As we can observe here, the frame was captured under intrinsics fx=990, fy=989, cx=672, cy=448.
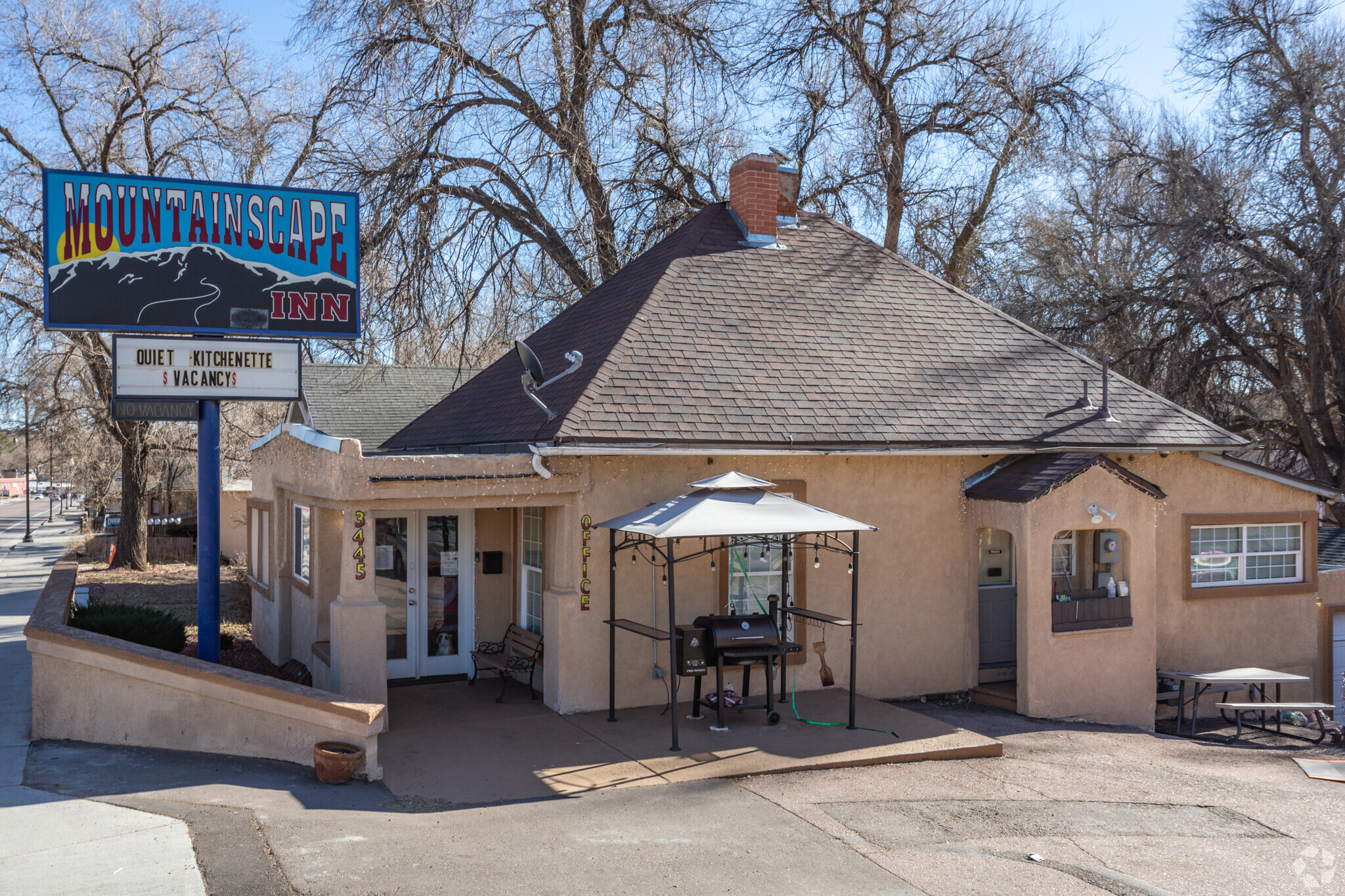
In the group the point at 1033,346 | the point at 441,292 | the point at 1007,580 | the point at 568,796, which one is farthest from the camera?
the point at 441,292

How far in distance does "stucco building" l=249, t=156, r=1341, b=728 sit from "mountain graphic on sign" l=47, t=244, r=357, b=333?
1.71 meters

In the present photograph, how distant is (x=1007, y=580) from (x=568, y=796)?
24.8ft

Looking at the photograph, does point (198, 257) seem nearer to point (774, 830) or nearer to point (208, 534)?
point (208, 534)

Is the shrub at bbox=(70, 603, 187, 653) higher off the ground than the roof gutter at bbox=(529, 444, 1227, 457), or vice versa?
the roof gutter at bbox=(529, 444, 1227, 457)

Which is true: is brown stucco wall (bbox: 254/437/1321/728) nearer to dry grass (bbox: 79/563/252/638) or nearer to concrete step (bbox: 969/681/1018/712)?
concrete step (bbox: 969/681/1018/712)

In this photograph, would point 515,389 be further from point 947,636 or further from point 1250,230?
point 1250,230

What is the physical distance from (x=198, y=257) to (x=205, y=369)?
1.20 m

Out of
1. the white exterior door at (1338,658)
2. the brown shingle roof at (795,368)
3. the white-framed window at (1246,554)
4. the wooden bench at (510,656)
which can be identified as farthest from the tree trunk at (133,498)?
the white exterior door at (1338,658)

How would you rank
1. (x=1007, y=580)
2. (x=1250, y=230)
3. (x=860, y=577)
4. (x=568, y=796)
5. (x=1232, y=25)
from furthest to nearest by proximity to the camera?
(x=1232, y=25)
(x=1250, y=230)
(x=1007, y=580)
(x=860, y=577)
(x=568, y=796)

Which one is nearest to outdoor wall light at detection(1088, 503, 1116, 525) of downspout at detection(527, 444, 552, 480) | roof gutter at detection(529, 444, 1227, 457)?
roof gutter at detection(529, 444, 1227, 457)

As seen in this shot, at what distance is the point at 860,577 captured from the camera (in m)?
11.9

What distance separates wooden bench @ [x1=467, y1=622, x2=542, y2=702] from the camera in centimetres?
1128

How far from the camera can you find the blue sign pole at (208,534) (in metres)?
10.7

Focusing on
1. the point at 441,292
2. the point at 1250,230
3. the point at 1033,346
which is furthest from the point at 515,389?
the point at 1250,230
